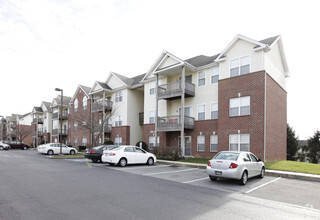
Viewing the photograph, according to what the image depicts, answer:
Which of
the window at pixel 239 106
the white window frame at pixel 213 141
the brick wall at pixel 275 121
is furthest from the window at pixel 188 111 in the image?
the brick wall at pixel 275 121

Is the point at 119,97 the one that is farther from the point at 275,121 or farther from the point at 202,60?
the point at 275,121

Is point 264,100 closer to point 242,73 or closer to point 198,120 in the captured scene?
point 242,73

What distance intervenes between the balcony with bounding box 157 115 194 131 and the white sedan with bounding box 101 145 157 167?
643 cm

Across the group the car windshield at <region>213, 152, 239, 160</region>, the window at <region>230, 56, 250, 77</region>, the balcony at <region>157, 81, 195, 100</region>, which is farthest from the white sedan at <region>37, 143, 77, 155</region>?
the car windshield at <region>213, 152, 239, 160</region>

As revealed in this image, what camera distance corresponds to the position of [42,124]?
183ft

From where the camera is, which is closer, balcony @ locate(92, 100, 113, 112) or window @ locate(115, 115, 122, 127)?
window @ locate(115, 115, 122, 127)

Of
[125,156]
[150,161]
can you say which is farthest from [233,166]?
[150,161]

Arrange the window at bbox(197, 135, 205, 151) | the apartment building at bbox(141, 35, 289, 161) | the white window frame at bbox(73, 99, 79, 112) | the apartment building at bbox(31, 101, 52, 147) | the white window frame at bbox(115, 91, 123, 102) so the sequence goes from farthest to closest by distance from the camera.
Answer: the apartment building at bbox(31, 101, 52, 147) < the white window frame at bbox(73, 99, 79, 112) < the white window frame at bbox(115, 91, 123, 102) < the window at bbox(197, 135, 205, 151) < the apartment building at bbox(141, 35, 289, 161)

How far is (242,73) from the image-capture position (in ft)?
65.8

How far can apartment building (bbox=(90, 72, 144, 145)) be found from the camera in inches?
1233

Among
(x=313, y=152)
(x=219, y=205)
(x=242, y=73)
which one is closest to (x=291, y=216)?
(x=219, y=205)

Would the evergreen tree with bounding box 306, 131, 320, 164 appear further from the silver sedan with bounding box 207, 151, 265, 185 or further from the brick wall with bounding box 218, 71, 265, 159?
the silver sedan with bounding box 207, 151, 265, 185

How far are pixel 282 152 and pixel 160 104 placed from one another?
13.6m

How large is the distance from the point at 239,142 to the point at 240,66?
6.61 m
